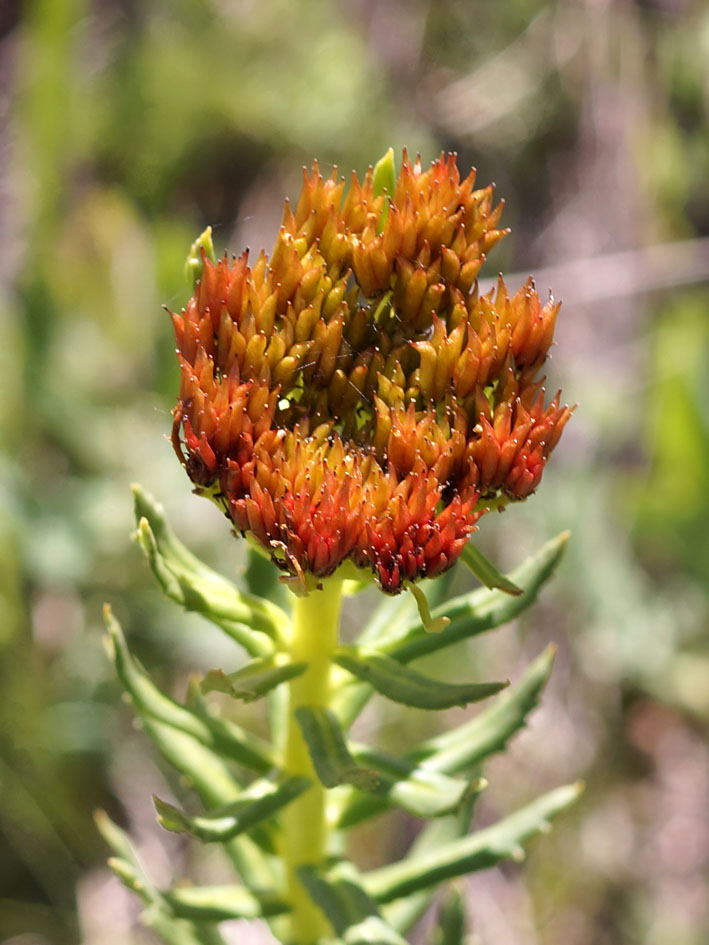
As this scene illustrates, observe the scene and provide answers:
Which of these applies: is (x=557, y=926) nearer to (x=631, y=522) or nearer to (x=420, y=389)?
(x=631, y=522)

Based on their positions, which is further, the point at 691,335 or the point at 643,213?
the point at 643,213

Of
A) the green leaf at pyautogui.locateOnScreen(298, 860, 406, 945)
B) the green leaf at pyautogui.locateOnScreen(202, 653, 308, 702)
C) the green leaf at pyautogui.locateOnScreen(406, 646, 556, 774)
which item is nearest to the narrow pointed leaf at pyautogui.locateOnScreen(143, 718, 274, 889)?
the green leaf at pyautogui.locateOnScreen(298, 860, 406, 945)

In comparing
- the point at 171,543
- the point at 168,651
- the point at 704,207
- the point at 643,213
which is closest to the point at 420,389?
the point at 171,543

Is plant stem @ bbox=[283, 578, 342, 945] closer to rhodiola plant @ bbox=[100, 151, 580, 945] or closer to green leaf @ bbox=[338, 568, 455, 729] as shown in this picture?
rhodiola plant @ bbox=[100, 151, 580, 945]

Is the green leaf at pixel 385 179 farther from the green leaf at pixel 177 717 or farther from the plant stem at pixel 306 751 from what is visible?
the green leaf at pixel 177 717

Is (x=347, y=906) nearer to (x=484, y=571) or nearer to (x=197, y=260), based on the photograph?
(x=484, y=571)
